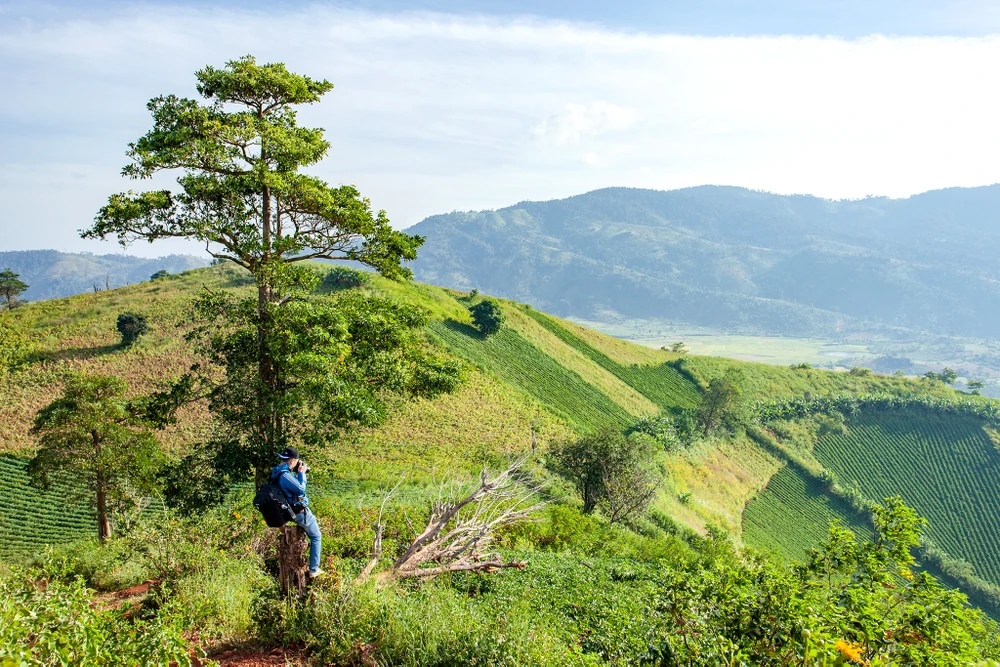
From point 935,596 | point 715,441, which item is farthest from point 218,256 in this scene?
point 715,441

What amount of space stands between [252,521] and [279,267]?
521cm

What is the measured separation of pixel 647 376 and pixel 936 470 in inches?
1188

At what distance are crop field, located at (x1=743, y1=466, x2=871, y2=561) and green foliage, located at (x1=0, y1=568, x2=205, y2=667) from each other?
4096cm

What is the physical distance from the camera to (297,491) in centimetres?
773

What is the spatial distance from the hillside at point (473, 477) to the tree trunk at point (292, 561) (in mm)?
413

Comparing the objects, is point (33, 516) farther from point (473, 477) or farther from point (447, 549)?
point (447, 549)

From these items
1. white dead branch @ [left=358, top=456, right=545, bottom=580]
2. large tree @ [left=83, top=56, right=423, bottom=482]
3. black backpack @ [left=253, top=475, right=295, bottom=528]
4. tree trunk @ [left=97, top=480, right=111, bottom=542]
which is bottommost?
tree trunk @ [left=97, top=480, right=111, bottom=542]

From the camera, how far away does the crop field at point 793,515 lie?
42.4 metres

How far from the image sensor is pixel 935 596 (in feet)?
20.7

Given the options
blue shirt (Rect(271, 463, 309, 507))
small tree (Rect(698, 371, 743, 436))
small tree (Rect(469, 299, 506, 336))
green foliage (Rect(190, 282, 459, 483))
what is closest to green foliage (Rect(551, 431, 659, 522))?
green foliage (Rect(190, 282, 459, 483))

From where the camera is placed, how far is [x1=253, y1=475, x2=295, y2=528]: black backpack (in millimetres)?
7688

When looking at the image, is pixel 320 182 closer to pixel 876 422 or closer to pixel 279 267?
pixel 279 267

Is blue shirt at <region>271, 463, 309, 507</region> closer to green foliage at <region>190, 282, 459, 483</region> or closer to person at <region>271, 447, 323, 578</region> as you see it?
person at <region>271, 447, 323, 578</region>

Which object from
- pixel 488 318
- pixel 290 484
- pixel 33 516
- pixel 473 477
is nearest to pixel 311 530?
pixel 290 484
